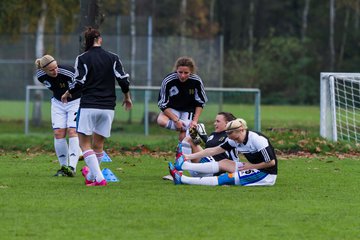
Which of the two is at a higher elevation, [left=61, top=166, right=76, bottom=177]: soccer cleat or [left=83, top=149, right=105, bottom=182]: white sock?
[left=83, top=149, right=105, bottom=182]: white sock

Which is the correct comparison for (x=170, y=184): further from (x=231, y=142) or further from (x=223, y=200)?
(x=223, y=200)

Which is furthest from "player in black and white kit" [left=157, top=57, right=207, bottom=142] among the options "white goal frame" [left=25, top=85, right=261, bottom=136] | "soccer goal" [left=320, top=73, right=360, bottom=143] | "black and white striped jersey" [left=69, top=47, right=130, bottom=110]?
"white goal frame" [left=25, top=85, right=261, bottom=136]

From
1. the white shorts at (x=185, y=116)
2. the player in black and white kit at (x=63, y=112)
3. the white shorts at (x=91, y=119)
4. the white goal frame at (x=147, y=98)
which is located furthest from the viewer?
the white goal frame at (x=147, y=98)

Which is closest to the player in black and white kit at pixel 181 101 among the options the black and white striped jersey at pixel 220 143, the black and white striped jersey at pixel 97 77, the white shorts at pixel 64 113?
the black and white striped jersey at pixel 220 143

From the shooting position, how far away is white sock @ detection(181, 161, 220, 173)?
12961mm

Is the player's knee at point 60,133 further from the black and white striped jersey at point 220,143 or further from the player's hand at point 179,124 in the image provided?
the black and white striped jersey at point 220,143

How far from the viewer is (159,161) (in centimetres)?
1733

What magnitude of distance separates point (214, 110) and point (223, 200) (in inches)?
662

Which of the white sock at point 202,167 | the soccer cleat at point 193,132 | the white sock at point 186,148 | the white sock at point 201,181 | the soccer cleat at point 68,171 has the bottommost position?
the soccer cleat at point 68,171

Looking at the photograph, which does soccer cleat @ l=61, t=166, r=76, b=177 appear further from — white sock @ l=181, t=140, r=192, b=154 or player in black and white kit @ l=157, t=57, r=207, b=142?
white sock @ l=181, t=140, r=192, b=154

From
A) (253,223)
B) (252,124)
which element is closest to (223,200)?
(253,223)

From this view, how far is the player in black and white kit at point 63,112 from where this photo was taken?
1424 centimetres

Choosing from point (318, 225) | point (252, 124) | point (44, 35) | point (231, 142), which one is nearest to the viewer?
point (318, 225)

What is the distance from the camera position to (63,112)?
14.4 m
